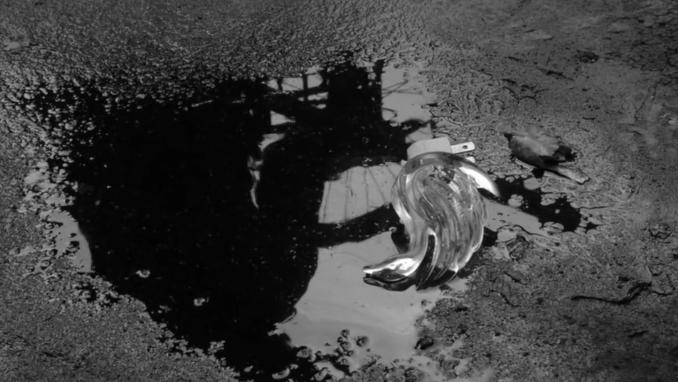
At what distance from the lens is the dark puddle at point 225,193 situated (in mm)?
1832

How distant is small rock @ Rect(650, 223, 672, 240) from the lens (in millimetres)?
1954

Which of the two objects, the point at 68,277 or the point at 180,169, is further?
the point at 180,169

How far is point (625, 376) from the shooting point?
1616mm

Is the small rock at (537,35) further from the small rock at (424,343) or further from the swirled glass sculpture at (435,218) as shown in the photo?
the small rock at (424,343)

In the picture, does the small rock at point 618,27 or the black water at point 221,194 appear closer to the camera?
the black water at point 221,194

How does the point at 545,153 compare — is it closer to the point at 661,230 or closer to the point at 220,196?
the point at 661,230

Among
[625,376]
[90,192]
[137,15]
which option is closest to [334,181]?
[90,192]

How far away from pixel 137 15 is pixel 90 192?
112cm

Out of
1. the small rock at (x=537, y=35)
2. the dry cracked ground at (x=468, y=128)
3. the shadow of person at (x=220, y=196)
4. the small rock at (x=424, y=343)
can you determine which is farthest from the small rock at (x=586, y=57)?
the small rock at (x=424, y=343)

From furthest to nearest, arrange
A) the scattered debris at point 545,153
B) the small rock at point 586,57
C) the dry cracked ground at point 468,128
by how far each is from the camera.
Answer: the small rock at point 586,57
the scattered debris at point 545,153
the dry cracked ground at point 468,128

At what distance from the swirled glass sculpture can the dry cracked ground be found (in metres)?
0.09

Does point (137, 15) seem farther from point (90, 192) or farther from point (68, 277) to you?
point (68, 277)

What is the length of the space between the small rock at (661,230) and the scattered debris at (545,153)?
259mm

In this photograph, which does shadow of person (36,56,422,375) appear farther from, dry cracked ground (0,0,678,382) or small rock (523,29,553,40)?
small rock (523,29,553,40)
